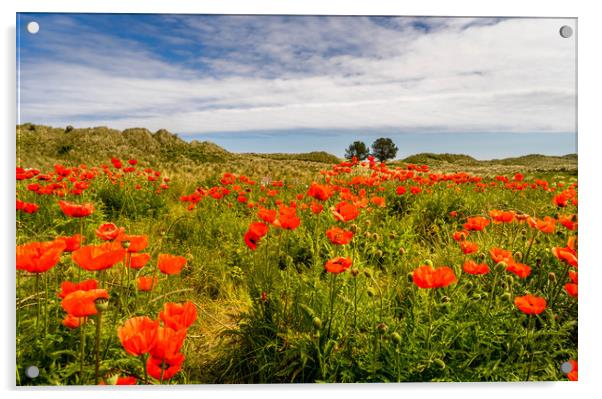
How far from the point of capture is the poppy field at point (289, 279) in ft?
6.22

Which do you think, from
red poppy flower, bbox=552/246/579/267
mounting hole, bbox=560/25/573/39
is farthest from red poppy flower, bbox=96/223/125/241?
mounting hole, bbox=560/25/573/39

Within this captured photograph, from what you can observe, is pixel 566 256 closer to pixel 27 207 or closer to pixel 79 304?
pixel 79 304

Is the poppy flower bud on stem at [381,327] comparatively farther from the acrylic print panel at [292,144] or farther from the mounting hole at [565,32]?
the mounting hole at [565,32]

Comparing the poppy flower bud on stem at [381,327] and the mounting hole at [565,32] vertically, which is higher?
the mounting hole at [565,32]

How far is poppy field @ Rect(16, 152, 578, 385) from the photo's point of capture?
1.90 metres

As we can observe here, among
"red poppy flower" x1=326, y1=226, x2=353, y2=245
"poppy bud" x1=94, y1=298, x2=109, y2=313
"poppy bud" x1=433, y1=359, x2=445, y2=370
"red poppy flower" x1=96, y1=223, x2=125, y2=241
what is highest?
"red poppy flower" x1=96, y1=223, x2=125, y2=241

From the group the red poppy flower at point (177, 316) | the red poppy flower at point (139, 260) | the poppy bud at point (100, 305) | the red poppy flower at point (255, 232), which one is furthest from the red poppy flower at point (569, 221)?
the poppy bud at point (100, 305)

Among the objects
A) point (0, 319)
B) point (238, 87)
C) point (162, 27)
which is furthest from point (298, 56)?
point (0, 319)

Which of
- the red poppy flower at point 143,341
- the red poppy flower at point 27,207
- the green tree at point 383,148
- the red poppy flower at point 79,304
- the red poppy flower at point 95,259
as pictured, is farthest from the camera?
the green tree at point 383,148

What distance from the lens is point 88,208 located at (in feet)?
6.56

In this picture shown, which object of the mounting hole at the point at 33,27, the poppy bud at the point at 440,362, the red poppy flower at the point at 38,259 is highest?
the mounting hole at the point at 33,27

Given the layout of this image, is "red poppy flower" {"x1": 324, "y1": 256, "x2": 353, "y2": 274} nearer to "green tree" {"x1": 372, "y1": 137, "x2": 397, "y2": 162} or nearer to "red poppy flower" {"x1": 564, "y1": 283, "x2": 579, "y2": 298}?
"green tree" {"x1": 372, "y1": 137, "x2": 397, "y2": 162}

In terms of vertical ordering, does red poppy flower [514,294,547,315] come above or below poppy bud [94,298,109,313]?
below

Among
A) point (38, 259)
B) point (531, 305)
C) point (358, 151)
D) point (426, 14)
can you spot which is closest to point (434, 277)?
point (531, 305)
